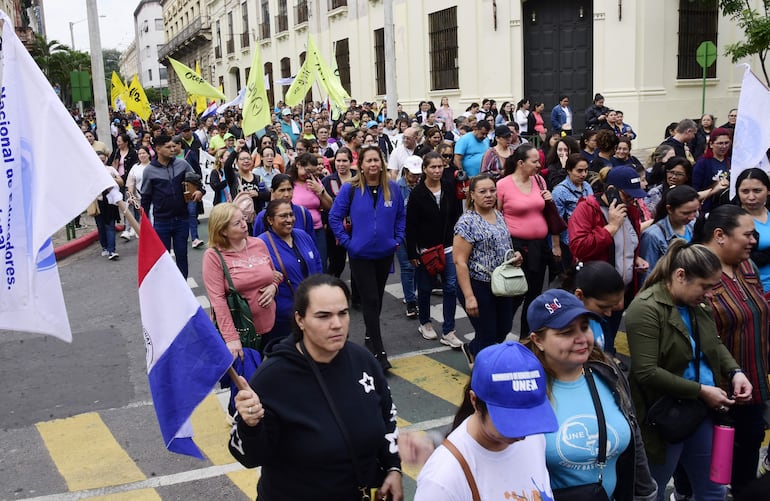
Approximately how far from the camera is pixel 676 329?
3801mm

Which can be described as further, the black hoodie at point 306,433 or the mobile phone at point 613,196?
the mobile phone at point 613,196

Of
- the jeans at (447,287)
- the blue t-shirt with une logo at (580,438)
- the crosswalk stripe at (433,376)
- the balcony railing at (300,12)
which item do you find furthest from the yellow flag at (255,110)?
the balcony railing at (300,12)

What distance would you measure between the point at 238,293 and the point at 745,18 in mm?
14723

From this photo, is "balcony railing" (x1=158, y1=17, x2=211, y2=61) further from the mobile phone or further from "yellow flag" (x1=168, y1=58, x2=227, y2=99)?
the mobile phone

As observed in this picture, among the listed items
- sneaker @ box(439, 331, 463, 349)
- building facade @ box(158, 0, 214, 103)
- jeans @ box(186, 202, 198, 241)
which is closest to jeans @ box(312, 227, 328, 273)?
sneaker @ box(439, 331, 463, 349)

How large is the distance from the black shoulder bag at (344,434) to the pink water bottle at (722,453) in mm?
1782

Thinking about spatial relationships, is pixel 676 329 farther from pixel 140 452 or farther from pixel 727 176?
pixel 727 176

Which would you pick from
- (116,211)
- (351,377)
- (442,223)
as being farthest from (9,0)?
(351,377)

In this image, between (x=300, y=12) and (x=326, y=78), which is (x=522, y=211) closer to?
(x=326, y=78)

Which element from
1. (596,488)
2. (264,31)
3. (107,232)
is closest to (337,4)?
(264,31)

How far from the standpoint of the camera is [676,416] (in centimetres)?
378

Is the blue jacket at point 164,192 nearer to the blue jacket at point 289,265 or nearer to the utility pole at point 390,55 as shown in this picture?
the blue jacket at point 289,265

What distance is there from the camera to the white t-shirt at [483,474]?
253 cm

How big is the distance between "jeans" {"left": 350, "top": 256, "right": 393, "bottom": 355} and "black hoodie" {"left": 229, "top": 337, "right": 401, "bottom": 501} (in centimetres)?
372
